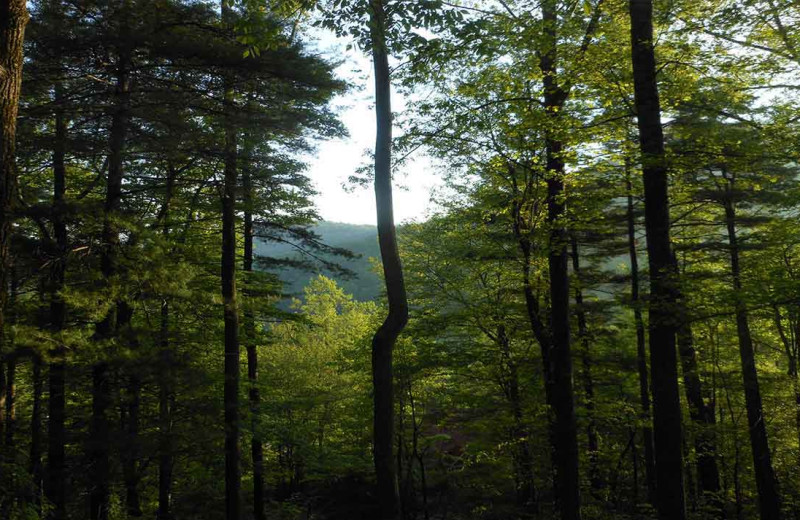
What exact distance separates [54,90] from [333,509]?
16696 mm

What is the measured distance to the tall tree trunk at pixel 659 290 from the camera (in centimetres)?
579

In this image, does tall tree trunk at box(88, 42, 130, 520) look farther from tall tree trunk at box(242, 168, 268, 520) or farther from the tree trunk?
the tree trunk

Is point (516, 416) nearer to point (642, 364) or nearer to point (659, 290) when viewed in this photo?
point (642, 364)

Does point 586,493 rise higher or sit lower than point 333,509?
higher

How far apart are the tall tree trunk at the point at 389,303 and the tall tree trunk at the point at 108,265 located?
4.07 meters

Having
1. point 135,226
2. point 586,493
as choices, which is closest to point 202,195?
point 135,226

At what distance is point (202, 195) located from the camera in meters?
12.3

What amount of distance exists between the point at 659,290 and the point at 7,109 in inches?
284

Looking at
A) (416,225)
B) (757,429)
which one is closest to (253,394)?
(416,225)

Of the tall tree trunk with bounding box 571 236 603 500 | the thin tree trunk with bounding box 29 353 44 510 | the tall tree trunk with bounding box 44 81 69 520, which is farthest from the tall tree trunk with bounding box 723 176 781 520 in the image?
the thin tree trunk with bounding box 29 353 44 510

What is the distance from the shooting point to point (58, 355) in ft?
23.5

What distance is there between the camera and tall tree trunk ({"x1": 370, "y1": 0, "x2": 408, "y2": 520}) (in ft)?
19.7

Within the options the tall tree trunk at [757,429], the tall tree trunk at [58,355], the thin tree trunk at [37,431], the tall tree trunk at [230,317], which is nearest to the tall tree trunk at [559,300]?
the tall tree trunk at [230,317]

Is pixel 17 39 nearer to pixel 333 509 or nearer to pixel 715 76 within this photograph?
pixel 715 76
